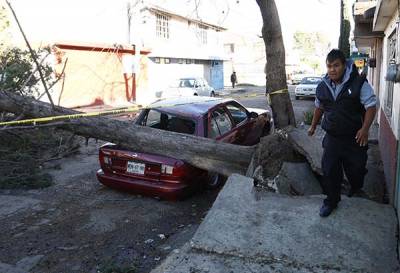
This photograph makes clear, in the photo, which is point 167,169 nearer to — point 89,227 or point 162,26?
point 89,227

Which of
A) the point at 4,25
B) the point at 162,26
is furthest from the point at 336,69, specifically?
the point at 162,26

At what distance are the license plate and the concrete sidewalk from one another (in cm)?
185

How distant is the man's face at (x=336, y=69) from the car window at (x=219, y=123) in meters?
2.93

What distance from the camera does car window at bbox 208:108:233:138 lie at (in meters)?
6.94

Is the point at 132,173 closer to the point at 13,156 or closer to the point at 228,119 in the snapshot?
the point at 228,119

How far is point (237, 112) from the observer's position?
8305mm

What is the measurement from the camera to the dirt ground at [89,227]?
4543 millimetres

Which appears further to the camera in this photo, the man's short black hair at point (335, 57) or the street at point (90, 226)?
the street at point (90, 226)

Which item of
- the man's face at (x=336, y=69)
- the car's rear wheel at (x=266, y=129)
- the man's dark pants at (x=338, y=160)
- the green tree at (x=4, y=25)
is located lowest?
the car's rear wheel at (x=266, y=129)

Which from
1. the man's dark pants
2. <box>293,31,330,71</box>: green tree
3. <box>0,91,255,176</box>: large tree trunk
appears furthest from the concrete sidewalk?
<box>293,31,330,71</box>: green tree

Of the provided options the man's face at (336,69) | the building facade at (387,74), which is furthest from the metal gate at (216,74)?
the man's face at (336,69)

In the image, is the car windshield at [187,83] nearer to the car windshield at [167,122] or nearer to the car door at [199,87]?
the car door at [199,87]

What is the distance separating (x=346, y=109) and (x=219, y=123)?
327 centimetres

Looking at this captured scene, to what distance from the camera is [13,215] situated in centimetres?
586
